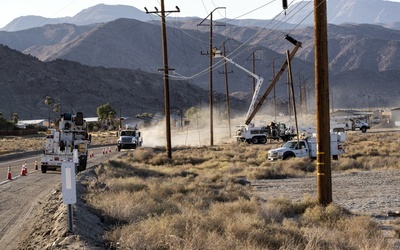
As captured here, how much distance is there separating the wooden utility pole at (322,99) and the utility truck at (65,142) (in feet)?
56.0

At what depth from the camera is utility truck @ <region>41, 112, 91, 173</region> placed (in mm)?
32156

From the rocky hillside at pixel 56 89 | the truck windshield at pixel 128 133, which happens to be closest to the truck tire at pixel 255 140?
the truck windshield at pixel 128 133

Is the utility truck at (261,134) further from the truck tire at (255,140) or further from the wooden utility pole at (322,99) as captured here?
the wooden utility pole at (322,99)

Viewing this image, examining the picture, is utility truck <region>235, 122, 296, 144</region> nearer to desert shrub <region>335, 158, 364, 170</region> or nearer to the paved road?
desert shrub <region>335, 158, 364, 170</region>

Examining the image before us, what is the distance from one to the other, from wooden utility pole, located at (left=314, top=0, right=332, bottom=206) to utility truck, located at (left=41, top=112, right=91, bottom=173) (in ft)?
56.0

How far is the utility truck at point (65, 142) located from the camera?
105ft

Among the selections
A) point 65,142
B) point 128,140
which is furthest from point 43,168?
point 128,140

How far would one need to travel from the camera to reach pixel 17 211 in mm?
17734

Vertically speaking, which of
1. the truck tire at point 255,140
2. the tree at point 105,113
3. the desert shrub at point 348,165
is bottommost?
the desert shrub at point 348,165

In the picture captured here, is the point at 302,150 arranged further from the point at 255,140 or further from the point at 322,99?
the point at 255,140

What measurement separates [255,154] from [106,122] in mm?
99585

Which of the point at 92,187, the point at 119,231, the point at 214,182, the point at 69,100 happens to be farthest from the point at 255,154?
the point at 69,100

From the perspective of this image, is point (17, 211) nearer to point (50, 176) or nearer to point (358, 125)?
point (50, 176)

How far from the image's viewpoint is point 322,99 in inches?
663
